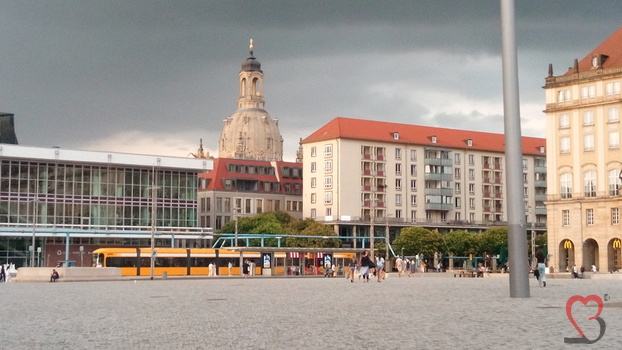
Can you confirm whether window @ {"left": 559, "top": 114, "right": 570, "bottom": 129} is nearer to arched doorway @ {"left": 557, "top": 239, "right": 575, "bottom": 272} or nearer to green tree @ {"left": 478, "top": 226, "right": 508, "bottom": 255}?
arched doorway @ {"left": 557, "top": 239, "right": 575, "bottom": 272}

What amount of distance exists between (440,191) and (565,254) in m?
39.0

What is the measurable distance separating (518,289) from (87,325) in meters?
13.1

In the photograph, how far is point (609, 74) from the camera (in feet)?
340

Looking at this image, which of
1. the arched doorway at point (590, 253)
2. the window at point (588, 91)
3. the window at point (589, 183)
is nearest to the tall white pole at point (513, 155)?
the window at point (589, 183)

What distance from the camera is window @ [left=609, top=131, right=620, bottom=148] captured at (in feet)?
338

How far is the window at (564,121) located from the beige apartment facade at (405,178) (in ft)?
112

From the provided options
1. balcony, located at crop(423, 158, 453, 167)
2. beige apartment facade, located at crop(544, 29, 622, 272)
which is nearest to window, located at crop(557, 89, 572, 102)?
beige apartment facade, located at crop(544, 29, 622, 272)

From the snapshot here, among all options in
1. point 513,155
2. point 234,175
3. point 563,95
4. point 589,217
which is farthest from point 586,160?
point 513,155

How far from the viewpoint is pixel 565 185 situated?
10762 centimetres

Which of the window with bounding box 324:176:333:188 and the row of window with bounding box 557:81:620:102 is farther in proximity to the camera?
the window with bounding box 324:176:333:188

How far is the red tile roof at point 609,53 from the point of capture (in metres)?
105

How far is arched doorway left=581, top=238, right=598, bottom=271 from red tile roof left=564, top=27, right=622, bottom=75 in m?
19.3

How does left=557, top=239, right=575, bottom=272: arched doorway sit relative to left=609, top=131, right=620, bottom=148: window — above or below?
below

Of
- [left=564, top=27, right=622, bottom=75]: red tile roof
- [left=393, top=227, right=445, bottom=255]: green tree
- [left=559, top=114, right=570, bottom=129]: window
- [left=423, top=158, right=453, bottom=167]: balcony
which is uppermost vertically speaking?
[left=564, top=27, right=622, bottom=75]: red tile roof
